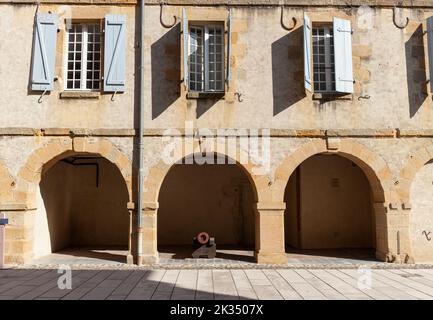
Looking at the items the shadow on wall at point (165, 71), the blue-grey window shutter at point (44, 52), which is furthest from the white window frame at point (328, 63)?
the blue-grey window shutter at point (44, 52)

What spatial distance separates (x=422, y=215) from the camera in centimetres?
884

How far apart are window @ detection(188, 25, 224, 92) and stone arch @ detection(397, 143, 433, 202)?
4414 mm

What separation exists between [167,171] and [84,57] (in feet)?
10.6

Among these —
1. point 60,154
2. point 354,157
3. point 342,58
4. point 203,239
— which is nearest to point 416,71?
point 342,58

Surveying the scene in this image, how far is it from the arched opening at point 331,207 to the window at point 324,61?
2474mm

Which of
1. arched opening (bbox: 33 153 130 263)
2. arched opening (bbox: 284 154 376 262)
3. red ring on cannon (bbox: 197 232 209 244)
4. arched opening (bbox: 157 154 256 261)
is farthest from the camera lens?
arched opening (bbox: 157 154 256 261)

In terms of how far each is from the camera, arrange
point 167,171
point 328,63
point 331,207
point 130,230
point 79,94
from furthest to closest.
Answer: point 331,207 < point 328,63 < point 79,94 < point 167,171 < point 130,230

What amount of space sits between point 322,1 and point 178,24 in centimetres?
333

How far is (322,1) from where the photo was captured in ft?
29.6

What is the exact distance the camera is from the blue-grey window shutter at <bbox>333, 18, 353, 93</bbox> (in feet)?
28.3

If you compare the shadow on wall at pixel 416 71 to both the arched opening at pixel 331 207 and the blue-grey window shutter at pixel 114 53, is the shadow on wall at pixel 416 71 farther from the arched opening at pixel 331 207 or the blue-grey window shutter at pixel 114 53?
the blue-grey window shutter at pixel 114 53

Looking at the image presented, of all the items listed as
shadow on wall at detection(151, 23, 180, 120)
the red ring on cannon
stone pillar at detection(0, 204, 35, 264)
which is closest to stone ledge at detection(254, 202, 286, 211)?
→ the red ring on cannon

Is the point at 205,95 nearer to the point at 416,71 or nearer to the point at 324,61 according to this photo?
the point at 324,61

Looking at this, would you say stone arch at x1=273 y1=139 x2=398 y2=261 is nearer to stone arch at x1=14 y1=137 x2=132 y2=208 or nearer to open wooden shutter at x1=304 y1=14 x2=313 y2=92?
open wooden shutter at x1=304 y1=14 x2=313 y2=92
